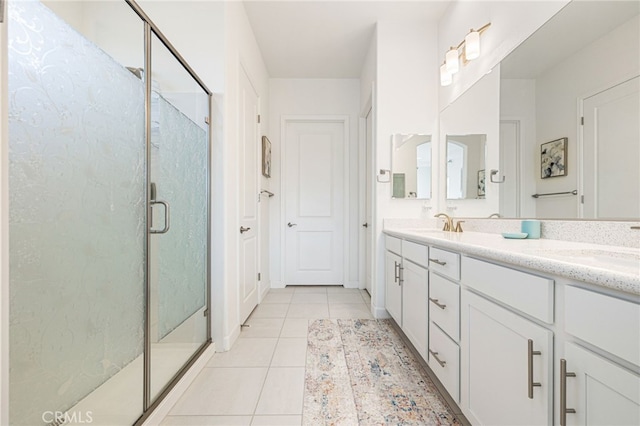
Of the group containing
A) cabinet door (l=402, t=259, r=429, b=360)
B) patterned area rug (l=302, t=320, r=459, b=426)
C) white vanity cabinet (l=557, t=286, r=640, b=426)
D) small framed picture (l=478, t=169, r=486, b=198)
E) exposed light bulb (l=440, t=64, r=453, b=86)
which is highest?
exposed light bulb (l=440, t=64, r=453, b=86)

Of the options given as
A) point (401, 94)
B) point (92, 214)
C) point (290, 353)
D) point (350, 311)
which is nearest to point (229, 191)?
point (92, 214)

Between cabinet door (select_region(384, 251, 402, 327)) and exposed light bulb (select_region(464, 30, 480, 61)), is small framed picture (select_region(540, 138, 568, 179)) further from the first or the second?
cabinet door (select_region(384, 251, 402, 327))

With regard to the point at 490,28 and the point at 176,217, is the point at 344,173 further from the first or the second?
the point at 176,217

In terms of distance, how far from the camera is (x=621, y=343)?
0.58 metres

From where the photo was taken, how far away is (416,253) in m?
1.77

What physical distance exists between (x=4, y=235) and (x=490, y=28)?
264 cm

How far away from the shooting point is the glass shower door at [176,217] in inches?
54.2

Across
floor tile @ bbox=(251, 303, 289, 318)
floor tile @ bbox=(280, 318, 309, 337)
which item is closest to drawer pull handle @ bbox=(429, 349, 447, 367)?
floor tile @ bbox=(280, 318, 309, 337)

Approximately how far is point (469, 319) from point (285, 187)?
2861 mm

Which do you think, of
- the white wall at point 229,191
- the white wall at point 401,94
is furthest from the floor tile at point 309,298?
the white wall at point 229,191

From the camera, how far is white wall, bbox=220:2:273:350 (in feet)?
6.47

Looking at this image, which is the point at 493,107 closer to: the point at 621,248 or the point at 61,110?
the point at 621,248

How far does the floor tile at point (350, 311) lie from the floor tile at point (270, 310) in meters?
0.47

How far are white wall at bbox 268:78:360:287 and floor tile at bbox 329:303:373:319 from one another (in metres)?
0.73
